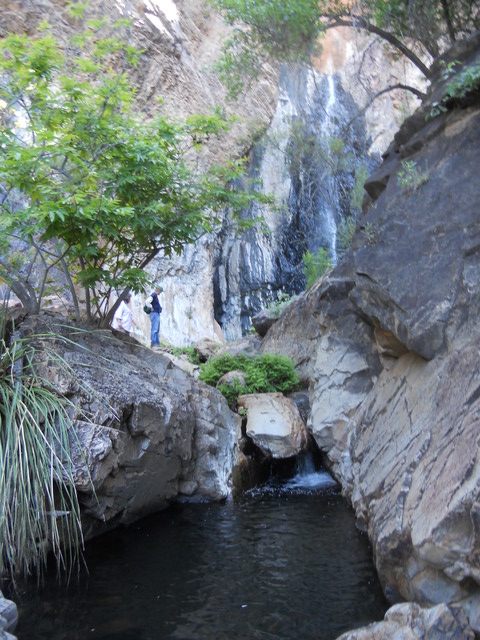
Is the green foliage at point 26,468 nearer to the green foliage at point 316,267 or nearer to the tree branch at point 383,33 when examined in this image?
the tree branch at point 383,33

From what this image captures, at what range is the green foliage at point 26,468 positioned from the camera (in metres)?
5.06

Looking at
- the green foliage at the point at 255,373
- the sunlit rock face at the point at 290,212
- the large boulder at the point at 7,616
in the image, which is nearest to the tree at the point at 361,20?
the green foliage at the point at 255,373

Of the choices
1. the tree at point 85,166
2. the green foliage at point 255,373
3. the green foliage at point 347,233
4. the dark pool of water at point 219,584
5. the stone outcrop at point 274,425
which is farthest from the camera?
the green foliage at point 347,233

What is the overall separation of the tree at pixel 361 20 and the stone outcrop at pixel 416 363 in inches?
75.4

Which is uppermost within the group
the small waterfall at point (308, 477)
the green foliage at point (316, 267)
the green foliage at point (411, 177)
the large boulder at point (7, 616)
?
the green foliage at point (411, 177)

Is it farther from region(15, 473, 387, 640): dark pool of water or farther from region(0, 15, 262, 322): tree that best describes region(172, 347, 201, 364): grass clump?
region(15, 473, 387, 640): dark pool of water

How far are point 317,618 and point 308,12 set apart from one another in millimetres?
9161

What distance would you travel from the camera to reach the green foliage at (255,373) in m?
11.3

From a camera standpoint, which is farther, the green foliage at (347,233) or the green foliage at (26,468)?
the green foliage at (347,233)

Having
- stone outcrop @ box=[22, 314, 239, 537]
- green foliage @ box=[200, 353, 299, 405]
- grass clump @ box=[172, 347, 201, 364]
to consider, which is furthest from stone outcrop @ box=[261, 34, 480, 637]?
grass clump @ box=[172, 347, 201, 364]

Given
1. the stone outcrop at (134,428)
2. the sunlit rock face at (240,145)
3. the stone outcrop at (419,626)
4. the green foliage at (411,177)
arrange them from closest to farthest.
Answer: the stone outcrop at (419,626) < the stone outcrop at (134,428) < the green foliage at (411,177) < the sunlit rock face at (240,145)

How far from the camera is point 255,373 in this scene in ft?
37.8

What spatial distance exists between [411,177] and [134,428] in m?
4.93

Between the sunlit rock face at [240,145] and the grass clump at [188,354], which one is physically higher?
the sunlit rock face at [240,145]
